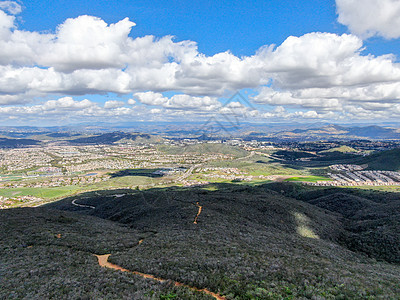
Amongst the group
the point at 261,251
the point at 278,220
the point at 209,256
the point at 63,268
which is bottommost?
the point at 278,220

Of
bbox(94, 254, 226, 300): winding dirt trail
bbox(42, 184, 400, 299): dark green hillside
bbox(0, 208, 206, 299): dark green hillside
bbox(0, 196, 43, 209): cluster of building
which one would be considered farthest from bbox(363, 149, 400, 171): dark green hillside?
bbox(0, 196, 43, 209): cluster of building

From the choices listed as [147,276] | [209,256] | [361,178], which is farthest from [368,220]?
[361,178]

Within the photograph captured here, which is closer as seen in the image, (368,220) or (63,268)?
(63,268)

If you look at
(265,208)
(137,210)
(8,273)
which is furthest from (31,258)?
(265,208)

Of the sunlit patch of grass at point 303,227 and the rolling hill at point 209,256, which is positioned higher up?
the rolling hill at point 209,256

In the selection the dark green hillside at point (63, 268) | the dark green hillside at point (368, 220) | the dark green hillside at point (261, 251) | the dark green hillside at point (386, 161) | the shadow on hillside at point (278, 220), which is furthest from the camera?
the dark green hillside at point (386, 161)

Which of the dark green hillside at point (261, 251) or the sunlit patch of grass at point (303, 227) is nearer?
the dark green hillside at point (261, 251)

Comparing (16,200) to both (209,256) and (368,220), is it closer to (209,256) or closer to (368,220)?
(209,256)

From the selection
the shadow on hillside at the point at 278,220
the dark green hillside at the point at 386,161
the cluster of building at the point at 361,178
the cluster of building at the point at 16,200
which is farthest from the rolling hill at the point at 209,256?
the dark green hillside at the point at 386,161

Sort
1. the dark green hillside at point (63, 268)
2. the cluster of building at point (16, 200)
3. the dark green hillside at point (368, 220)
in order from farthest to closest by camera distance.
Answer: the cluster of building at point (16, 200) → the dark green hillside at point (368, 220) → the dark green hillside at point (63, 268)

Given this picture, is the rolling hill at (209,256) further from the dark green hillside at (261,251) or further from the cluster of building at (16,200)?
the cluster of building at (16,200)

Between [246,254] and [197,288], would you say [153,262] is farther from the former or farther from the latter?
[246,254]
